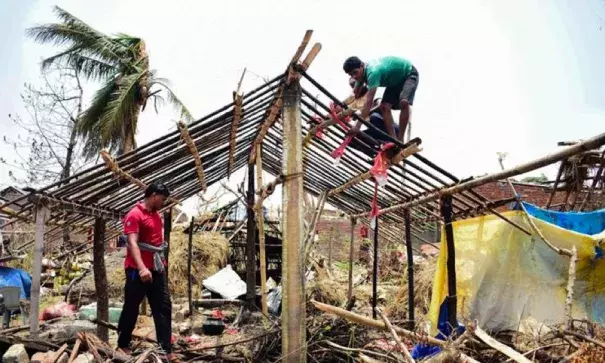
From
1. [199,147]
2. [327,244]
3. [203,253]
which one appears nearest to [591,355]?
[199,147]

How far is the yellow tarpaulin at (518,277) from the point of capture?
438cm

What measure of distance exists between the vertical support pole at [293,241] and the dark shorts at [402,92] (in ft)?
4.29

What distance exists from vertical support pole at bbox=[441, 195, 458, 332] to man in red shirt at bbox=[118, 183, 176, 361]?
2920 millimetres

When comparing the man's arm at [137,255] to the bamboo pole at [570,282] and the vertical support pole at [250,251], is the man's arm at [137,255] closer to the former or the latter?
the bamboo pole at [570,282]

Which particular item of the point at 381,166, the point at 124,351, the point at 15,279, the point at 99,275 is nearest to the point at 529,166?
the point at 381,166

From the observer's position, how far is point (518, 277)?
4586 millimetres

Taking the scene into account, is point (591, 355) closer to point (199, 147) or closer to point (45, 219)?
point (199, 147)

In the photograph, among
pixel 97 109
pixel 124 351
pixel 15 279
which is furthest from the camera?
pixel 97 109

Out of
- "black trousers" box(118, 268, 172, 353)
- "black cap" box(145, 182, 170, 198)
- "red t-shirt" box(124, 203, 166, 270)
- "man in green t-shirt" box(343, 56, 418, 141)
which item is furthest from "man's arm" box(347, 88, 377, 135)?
"black trousers" box(118, 268, 172, 353)

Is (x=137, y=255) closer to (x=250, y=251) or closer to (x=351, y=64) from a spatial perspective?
(x=351, y=64)

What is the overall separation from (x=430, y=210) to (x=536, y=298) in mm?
2506

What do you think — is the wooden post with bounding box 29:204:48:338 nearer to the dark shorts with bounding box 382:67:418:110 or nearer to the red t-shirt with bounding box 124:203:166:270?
the red t-shirt with bounding box 124:203:166:270

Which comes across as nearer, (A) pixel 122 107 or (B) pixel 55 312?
(B) pixel 55 312

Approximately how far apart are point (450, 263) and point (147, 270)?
10.2ft
